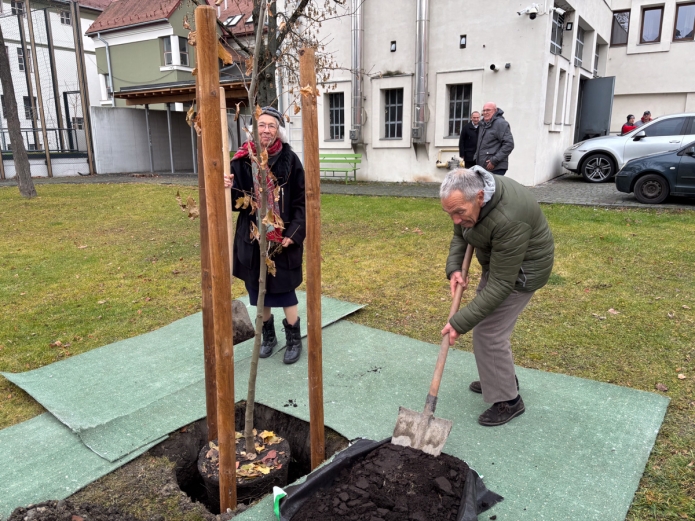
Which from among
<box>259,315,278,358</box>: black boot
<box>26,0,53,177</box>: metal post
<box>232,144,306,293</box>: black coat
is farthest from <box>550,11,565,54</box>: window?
<box>26,0,53,177</box>: metal post

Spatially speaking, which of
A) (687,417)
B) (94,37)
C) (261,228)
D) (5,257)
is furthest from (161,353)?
(94,37)

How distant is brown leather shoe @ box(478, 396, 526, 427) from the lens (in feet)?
10.2

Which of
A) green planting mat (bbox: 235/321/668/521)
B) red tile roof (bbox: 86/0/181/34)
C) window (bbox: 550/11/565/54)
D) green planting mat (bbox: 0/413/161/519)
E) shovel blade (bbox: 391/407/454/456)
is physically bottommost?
green planting mat (bbox: 0/413/161/519)

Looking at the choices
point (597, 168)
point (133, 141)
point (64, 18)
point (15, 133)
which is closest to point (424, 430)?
point (597, 168)

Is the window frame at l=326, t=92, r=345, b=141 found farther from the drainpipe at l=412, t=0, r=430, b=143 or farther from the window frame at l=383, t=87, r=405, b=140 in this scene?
the drainpipe at l=412, t=0, r=430, b=143

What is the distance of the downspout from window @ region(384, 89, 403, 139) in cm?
80

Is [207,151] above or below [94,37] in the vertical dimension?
below

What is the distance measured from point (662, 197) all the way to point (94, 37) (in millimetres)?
28129

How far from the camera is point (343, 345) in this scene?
4.32 meters

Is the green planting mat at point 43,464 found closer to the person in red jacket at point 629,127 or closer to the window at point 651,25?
the person in red jacket at point 629,127

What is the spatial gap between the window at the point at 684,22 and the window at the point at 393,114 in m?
11.3

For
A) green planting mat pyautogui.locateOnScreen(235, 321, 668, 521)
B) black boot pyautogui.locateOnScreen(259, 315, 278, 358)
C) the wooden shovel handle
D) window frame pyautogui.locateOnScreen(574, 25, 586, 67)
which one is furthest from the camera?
window frame pyautogui.locateOnScreen(574, 25, 586, 67)

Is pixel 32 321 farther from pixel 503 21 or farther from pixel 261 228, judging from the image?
pixel 503 21

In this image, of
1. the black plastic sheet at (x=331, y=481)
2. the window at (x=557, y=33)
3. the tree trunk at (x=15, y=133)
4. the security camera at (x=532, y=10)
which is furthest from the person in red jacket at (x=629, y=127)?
the tree trunk at (x=15, y=133)
